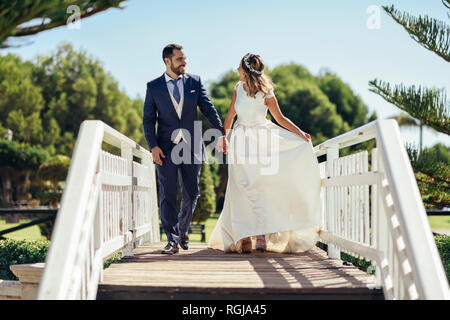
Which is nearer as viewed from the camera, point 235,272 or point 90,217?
point 90,217

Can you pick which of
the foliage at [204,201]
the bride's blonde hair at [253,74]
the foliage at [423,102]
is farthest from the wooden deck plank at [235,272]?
the foliage at [204,201]

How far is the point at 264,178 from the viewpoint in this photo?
18.2ft

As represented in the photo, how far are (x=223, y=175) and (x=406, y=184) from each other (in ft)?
129

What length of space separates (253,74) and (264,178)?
3.75ft

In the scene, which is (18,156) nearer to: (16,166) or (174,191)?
(16,166)

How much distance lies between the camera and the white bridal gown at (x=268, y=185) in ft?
18.0

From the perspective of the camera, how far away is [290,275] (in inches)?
160

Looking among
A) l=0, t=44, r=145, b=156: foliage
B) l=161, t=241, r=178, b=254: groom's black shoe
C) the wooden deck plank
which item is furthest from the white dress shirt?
l=0, t=44, r=145, b=156: foliage

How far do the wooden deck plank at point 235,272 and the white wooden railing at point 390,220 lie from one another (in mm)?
255

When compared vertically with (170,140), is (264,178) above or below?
below

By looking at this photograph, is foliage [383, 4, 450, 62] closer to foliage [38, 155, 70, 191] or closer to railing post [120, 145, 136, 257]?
railing post [120, 145, 136, 257]

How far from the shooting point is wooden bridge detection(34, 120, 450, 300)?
293 centimetres

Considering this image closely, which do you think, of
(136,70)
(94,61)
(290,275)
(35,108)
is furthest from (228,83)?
(290,275)
